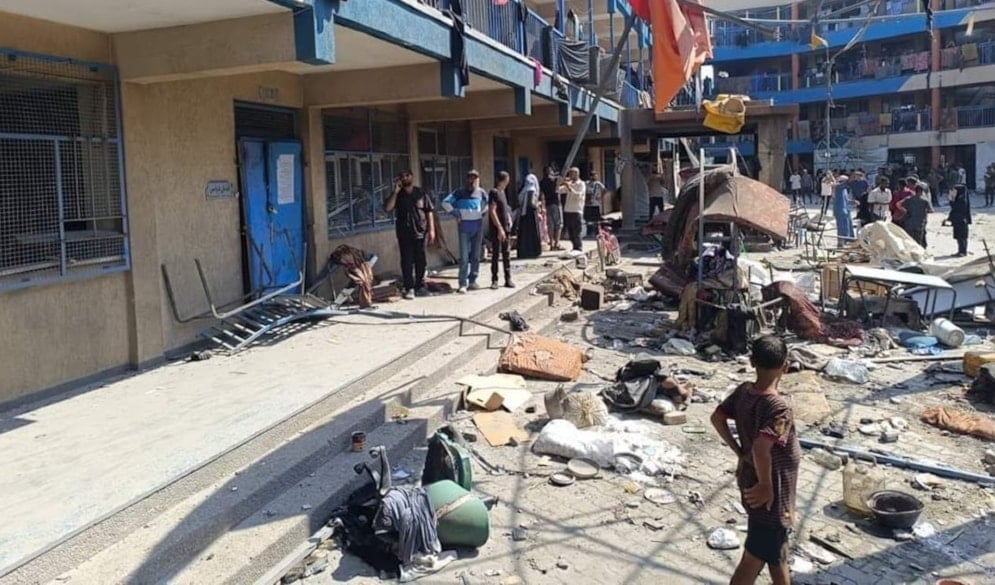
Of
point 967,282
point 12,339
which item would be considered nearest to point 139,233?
point 12,339

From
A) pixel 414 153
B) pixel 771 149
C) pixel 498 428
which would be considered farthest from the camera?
pixel 771 149

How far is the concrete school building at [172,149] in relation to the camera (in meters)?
5.99

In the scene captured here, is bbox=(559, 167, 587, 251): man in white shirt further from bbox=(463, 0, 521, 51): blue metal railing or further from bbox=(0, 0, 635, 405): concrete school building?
bbox=(0, 0, 635, 405): concrete school building

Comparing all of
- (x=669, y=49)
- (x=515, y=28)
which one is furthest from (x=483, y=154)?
(x=669, y=49)

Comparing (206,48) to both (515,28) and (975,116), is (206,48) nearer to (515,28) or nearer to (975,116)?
(515,28)

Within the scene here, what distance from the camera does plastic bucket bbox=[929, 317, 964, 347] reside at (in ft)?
30.1

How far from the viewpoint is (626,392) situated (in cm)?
696

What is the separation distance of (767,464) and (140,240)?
5.86 meters

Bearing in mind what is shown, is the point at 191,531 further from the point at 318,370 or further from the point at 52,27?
the point at 52,27

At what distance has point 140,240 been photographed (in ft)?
23.1

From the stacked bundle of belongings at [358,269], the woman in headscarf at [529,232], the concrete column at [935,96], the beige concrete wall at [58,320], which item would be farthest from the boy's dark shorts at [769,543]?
the concrete column at [935,96]

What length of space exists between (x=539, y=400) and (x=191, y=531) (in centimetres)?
395

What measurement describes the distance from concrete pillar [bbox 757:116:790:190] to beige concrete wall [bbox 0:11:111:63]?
55.1 feet

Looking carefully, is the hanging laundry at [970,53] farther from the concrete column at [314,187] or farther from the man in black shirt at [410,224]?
the concrete column at [314,187]
